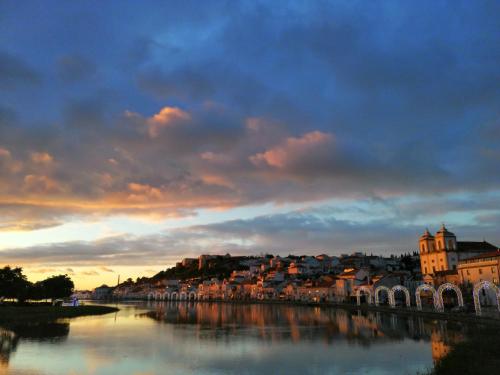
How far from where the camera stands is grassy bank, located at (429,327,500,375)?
18.8 meters

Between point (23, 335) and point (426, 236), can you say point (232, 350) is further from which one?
point (426, 236)


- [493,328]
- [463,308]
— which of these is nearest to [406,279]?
[463,308]

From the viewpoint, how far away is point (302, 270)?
143m

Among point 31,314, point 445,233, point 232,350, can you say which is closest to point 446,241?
point 445,233

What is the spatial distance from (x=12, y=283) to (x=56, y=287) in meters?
17.5

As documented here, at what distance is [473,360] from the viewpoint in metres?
20.6

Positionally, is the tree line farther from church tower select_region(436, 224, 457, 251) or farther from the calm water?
church tower select_region(436, 224, 457, 251)

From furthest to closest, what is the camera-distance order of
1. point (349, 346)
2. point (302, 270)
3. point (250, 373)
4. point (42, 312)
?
1. point (302, 270)
2. point (42, 312)
3. point (349, 346)
4. point (250, 373)

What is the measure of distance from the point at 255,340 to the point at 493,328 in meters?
18.9

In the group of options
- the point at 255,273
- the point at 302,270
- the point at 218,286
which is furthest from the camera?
the point at 255,273

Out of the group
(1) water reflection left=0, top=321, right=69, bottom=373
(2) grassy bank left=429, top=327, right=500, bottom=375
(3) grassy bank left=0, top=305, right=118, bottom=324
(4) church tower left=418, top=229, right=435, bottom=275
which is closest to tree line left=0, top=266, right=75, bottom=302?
(3) grassy bank left=0, top=305, right=118, bottom=324

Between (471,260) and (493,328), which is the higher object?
(471,260)

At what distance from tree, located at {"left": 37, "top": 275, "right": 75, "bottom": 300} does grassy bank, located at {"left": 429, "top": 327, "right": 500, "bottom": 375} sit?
73.8 metres

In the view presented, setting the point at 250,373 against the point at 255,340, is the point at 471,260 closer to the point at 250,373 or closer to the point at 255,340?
the point at 255,340
